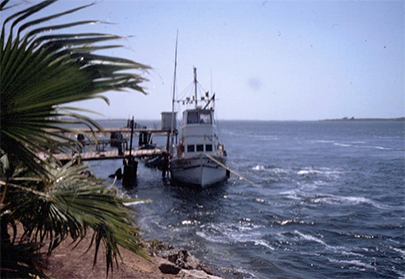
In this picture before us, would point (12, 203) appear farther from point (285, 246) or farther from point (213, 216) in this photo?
point (213, 216)

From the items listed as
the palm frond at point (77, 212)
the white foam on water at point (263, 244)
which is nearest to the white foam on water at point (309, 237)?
the white foam on water at point (263, 244)

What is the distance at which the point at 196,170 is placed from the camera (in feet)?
89.4

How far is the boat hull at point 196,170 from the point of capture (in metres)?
27.1

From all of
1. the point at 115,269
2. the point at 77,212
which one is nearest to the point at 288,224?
the point at 115,269

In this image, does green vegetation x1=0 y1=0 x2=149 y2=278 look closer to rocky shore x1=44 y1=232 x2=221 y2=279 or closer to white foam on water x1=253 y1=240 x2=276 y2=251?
rocky shore x1=44 y1=232 x2=221 y2=279

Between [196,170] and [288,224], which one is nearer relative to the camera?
[288,224]

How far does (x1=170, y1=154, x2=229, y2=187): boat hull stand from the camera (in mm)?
27062

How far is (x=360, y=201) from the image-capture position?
23.5 meters

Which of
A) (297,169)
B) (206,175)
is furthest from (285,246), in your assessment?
(297,169)

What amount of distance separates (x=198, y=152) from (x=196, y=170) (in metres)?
1.63

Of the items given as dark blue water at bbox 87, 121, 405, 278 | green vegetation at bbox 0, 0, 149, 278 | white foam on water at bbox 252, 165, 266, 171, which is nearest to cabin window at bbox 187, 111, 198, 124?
dark blue water at bbox 87, 121, 405, 278

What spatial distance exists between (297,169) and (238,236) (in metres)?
24.4

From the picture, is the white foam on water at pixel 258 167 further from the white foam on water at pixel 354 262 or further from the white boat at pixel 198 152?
the white foam on water at pixel 354 262

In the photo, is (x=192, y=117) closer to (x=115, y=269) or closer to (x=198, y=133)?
(x=198, y=133)
